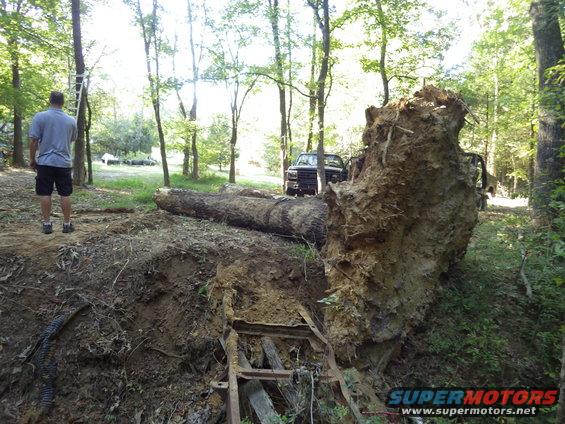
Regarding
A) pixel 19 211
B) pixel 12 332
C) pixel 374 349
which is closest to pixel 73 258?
pixel 12 332

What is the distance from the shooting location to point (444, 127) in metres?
4.32

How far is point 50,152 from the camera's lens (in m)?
4.97

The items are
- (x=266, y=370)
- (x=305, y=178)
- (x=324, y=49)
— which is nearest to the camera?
(x=266, y=370)

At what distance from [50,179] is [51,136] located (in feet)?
1.97

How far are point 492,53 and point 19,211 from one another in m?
22.8

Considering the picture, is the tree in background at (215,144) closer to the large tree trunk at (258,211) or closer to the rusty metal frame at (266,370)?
the large tree trunk at (258,211)

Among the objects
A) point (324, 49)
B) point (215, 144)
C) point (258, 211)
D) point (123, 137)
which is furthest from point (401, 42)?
point (123, 137)

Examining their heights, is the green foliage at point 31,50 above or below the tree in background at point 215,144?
above

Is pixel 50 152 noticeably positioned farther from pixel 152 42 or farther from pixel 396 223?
pixel 152 42

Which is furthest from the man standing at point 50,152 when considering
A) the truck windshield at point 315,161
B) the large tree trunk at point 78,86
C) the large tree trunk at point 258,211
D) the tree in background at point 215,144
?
the tree in background at point 215,144

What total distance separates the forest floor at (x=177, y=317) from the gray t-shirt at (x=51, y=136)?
106 centimetres

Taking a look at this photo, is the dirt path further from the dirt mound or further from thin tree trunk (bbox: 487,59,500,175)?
thin tree trunk (bbox: 487,59,500,175)
